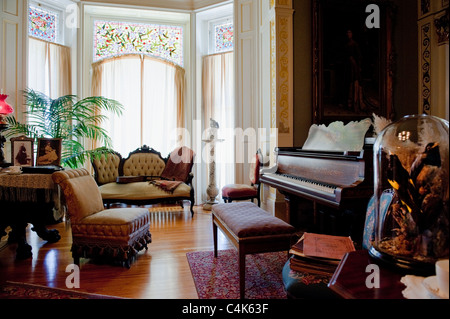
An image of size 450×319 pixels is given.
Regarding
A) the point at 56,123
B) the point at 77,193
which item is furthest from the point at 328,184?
the point at 56,123

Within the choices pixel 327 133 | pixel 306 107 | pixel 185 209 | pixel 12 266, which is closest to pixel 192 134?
pixel 185 209

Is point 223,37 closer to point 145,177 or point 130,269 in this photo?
point 145,177

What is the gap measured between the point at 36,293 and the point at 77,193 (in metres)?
0.90

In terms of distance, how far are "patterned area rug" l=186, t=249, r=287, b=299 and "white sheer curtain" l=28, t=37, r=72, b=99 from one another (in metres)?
4.37

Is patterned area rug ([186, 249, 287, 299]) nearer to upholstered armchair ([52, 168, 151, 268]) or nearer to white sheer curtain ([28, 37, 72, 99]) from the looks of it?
upholstered armchair ([52, 168, 151, 268])

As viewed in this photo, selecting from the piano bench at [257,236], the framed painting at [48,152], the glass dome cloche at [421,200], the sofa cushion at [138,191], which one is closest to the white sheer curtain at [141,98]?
the sofa cushion at [138,191]

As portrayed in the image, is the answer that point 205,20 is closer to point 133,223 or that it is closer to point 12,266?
point 133,223

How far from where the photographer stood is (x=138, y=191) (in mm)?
4781

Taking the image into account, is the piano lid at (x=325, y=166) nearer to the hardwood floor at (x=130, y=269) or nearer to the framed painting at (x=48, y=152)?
the hardwood floor at (x=130, y=269)

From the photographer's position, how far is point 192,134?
6.30 metres

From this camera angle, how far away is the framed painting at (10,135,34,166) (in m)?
3.77

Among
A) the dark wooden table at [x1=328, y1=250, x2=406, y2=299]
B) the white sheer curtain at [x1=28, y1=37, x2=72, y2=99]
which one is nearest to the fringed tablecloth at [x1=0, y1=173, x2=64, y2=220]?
the white sheer curtain at [x1=28, y1=37, x2=72, y2=99]

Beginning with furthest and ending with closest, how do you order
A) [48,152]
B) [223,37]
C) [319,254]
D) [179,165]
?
[223,37]
[179,165]
[48,152]
[319,254]

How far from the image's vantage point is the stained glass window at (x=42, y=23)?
207 inches
